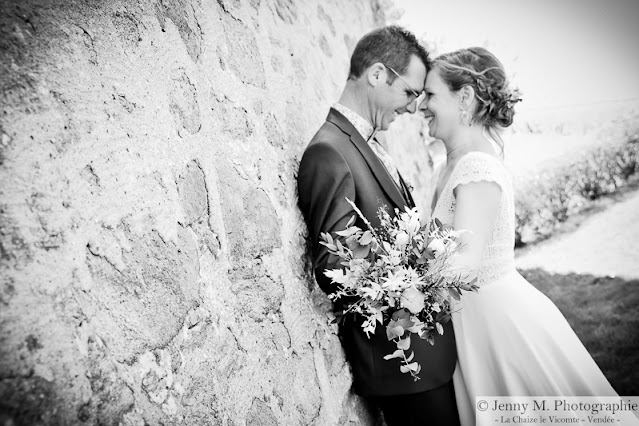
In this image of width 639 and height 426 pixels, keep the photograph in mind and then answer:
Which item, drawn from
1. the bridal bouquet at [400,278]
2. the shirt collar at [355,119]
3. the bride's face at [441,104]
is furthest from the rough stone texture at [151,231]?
the bride's face at [441,104]

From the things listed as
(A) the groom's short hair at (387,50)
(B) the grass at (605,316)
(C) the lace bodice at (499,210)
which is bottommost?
(B) the grass at (605,316)

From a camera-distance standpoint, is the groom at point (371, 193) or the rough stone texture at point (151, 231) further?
the groom at point (371, 193)

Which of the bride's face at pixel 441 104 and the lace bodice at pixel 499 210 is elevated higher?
the bride's face at pixel 441 104

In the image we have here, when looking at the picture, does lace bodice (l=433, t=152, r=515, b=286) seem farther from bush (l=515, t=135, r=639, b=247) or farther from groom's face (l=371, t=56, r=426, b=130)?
bush (l=515, t=135, r=639, b=247)

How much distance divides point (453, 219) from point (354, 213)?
640 millimetres

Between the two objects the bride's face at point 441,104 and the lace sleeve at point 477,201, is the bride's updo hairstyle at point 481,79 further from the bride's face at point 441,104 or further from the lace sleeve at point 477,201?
the lace sleeve at point 477,201

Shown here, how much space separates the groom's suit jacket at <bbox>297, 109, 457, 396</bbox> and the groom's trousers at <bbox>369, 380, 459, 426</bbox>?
9cm

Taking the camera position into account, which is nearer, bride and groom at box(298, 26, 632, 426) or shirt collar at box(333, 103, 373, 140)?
bride and groom at box(298, 26, 632, 426)

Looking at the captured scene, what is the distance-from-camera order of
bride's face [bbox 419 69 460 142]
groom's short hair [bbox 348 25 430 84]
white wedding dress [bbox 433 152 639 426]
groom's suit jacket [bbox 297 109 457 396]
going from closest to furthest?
1. groom's suit jacket [bbox 297 109 457 396]
2. white wedding dress [bbox 433 152 639 426]
3. groom's short hair [bbox 348 25 430 84]
4. bride's face [bbox 419 69 460 142]

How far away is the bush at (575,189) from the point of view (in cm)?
638

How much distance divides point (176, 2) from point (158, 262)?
99 centimetres

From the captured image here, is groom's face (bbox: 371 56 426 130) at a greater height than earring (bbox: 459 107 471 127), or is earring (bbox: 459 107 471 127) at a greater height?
groom's face (bbox: 371 56 426 130)

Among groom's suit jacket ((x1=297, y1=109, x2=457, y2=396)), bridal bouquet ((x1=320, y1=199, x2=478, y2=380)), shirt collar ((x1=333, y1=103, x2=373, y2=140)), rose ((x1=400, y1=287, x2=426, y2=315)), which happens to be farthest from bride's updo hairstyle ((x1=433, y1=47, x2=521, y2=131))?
rose ((x1=400, y1=287, x2=426, y2=315))

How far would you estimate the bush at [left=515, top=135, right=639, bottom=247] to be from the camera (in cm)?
638
